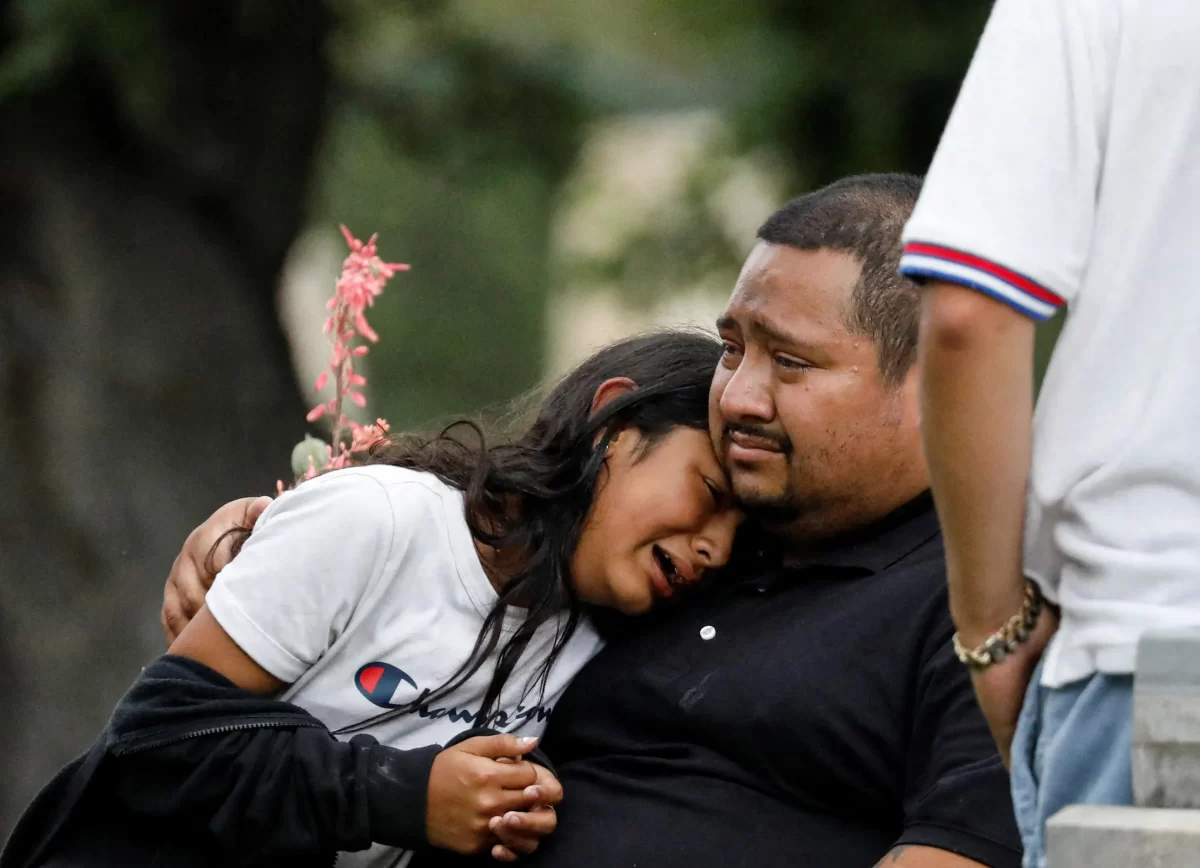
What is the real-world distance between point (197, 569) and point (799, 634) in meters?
0.89

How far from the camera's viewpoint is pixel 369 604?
7.72 feet

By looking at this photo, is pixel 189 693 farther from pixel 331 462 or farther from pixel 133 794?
pixel 331 462

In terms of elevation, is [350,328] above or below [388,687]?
above

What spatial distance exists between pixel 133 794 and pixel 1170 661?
4.73 ft

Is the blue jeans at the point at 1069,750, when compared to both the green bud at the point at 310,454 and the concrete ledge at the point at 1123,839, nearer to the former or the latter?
the concrete ledge at the point at 1123,839

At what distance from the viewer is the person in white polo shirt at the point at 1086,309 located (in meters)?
1.45

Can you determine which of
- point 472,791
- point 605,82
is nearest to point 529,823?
point 472,791

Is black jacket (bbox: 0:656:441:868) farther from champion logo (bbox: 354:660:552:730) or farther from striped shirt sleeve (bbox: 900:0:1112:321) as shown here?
striped shirt sleeve (bbox: 900:0:1112:321)

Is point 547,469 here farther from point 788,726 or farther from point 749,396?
point 788,726

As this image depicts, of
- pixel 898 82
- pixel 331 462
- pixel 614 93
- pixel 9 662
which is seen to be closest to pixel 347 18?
pixel 614 93

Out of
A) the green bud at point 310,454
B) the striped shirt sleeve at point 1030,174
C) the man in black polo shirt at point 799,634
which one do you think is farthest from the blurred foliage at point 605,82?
the striped shirt sleeve at point 1030,174

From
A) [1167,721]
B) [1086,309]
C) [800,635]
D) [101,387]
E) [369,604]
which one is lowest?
[101,387]

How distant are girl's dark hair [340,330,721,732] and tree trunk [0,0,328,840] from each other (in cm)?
346

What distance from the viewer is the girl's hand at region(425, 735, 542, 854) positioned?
2.23 meters
